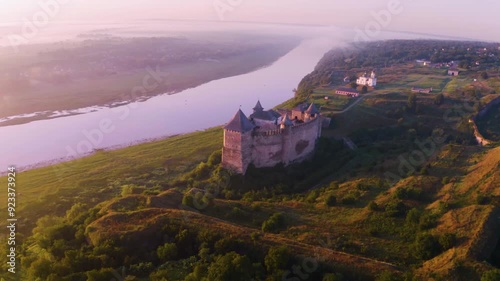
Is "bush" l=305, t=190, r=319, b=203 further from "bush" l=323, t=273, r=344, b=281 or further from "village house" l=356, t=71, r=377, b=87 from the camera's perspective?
"village house" l=356, t=71, r=377, b=87

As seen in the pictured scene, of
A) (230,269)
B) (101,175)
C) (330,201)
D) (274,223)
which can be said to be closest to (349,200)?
(330,201)

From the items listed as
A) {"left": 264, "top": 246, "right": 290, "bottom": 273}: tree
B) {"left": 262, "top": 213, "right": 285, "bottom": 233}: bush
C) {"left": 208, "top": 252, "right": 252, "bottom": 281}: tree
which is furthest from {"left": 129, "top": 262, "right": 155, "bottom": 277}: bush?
{"left": 262, "top": 213, "right": 285, "bottom": 233}: bush

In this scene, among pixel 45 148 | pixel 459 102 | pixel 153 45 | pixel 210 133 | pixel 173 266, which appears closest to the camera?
pixel 173 266

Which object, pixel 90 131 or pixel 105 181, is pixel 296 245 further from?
pixel 90 131

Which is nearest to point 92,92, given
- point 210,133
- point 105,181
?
point 210,133

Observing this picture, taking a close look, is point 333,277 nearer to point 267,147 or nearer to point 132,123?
point 267,147

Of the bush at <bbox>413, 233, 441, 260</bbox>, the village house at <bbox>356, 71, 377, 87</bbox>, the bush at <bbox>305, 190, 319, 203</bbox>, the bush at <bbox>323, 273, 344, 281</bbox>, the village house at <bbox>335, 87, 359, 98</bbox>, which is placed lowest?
the bush at <bbox>305, 190, 319, 203</bbox>
